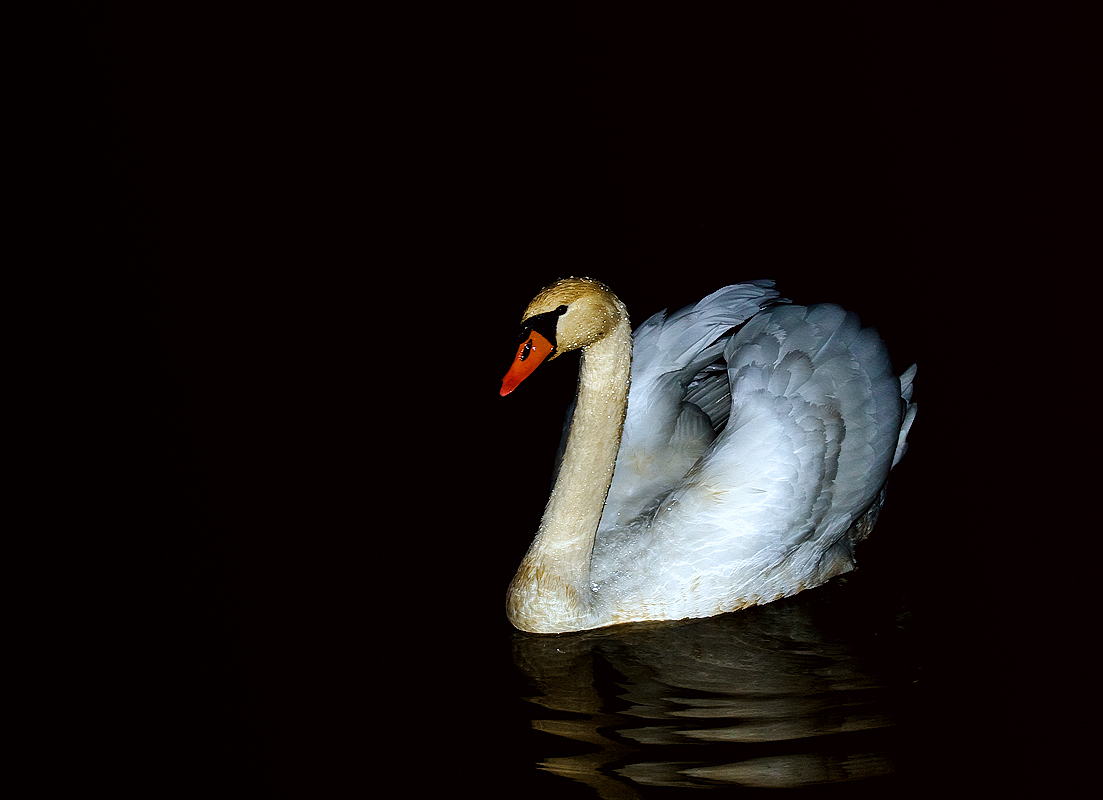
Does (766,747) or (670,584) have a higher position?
(670,584)

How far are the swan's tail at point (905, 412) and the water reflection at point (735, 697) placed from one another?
0.73 meters

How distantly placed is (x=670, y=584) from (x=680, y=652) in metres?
Answer: 0.31

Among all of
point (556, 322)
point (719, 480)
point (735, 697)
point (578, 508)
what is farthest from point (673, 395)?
point (735, 697)

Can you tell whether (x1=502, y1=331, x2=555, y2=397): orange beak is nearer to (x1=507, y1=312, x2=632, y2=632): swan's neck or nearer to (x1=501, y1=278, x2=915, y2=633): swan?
(x1=501, y1=278, x2=915, y2=633): swan

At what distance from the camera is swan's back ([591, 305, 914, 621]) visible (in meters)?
5.27

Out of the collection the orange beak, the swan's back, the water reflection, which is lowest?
the water reflection

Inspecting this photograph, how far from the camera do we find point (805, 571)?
18.5ft

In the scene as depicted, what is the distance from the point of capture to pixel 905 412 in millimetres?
6023

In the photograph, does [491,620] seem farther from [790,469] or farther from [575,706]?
[790,469]

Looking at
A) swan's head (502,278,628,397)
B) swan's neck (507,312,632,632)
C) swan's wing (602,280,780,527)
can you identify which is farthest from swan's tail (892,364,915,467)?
swan's head (502,278,628,397)

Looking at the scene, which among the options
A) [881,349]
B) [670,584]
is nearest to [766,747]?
[670,584]

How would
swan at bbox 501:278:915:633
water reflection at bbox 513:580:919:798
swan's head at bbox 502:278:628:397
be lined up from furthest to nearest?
swan at bbox 501:278:915:633 → swan's head at bbox 502:278:628:397 → water reflection at bbox 513:580:919:798

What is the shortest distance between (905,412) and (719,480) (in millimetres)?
1200

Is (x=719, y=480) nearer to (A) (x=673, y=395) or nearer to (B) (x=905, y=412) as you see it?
(A) (x=673, y=395)
